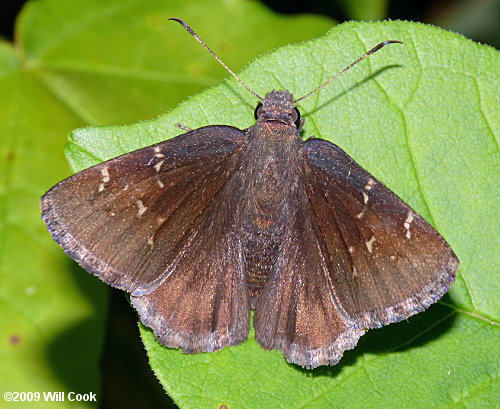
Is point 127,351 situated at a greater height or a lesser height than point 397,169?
lesser

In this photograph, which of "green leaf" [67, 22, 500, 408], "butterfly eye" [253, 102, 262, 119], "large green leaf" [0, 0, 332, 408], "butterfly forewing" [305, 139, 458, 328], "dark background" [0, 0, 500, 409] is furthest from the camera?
"dark background" [0, 0, 500, 409]

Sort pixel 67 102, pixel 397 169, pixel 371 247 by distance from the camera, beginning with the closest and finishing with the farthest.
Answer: pixel 371 247 → pixel 397 169 → pixel 67 102

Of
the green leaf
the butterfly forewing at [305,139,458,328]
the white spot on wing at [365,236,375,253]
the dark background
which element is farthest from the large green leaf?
the white spot on wing at [365,236,375,253]

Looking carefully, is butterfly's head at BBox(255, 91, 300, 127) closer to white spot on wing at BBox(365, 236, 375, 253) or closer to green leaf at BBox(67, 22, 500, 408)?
green leaf at BBox(67, 22, 500, 408)

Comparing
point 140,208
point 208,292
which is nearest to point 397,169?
point 208,292

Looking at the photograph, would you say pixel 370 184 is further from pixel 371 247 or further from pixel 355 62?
pixel 355 62

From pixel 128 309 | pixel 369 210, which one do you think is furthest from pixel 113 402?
pixel 369 210

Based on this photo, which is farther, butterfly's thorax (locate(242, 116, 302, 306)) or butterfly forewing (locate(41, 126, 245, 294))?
butterfly's thorax (locate(242, 116, 302, 306))
